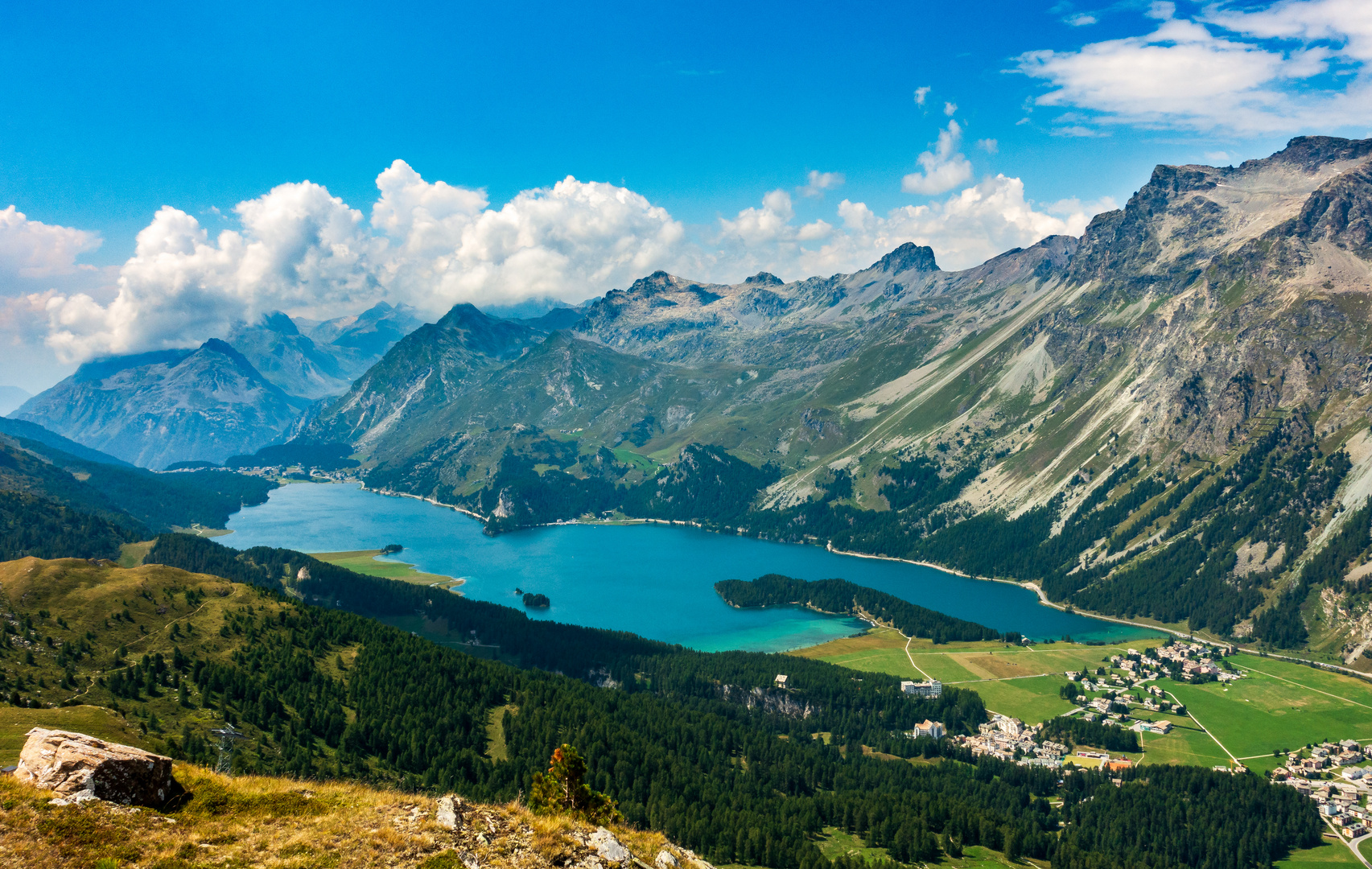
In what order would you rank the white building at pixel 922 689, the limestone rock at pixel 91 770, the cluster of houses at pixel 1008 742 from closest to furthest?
the limestone rock at pixel 91 770, the cluster of houses at pixel 1008 742, the white building at pixel 922 689

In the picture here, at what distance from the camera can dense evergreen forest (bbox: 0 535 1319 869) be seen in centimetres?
8888

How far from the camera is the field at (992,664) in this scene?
157375mm

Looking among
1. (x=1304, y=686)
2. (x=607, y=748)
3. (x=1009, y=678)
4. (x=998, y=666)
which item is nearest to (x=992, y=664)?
(x=998, y=666)

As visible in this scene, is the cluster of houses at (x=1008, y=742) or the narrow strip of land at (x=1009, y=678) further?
the narrow strip of land at (x=1009, y=678)

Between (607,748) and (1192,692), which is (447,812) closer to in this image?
(607,748)

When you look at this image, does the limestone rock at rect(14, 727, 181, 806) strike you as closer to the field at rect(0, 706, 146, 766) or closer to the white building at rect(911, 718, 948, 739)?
the field at rect(0, 706, 146, 766)

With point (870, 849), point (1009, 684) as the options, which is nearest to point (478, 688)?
point (870, 849)

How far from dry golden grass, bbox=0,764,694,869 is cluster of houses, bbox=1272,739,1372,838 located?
131822 mm

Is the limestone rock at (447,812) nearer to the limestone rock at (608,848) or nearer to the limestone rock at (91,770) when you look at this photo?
the limestone rock at (608,848)

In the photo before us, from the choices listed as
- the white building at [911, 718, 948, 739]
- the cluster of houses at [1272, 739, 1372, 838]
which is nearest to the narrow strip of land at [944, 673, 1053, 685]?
the white building at [911, 718, 948, 739]

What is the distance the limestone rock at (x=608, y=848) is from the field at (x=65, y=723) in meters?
45.7

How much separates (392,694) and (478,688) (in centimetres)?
1368

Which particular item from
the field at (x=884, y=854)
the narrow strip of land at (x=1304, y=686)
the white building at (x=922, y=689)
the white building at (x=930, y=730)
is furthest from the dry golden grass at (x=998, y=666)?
the field at (x=884, y=854)

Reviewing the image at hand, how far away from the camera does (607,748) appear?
349 ft
